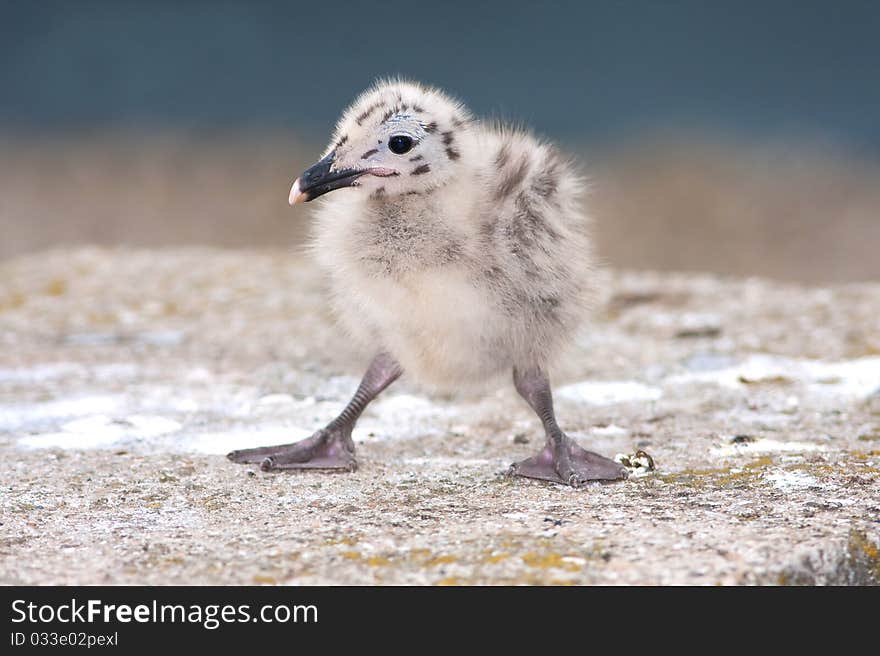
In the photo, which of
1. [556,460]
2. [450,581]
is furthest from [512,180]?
[450,581]

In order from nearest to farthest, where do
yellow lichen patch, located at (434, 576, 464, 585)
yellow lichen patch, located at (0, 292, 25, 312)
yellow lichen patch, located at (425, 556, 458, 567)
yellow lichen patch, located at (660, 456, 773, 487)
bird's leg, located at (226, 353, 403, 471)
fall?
yellow lichen patch, located at (434, 576, 464, 585) < yellow lichen patch, located at (425, 556, 458, 567) < yellow lichen patch, located at (660, 456, 773, 487) < bird's leg, located at (226, 353, 403, 471) < yellow lichen patch, located at (0, 292, 25, 312)

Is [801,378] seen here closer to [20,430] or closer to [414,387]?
[414,387]

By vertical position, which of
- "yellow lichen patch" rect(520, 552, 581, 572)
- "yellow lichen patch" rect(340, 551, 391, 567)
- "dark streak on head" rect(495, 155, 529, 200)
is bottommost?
"yellow lichen patch" rect(520, 552, 581, 572)

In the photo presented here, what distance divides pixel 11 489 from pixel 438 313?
154 cm

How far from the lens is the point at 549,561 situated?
2.88 m

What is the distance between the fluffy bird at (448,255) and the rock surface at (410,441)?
10.3 inches

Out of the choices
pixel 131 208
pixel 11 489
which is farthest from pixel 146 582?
pixel 131 208

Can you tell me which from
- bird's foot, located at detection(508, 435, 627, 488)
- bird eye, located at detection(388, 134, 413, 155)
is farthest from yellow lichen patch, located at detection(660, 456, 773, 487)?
bird eye, located at detection(388, 134, 413, 155)

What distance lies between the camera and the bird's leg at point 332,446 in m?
4.02

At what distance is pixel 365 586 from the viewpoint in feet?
8.97

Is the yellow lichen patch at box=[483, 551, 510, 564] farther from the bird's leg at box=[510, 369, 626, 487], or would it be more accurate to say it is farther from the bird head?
the bird head

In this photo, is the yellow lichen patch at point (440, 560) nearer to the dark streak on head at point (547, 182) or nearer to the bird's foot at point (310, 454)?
the bird's foot at point (310, 454)

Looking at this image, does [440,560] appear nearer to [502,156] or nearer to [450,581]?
[450,581]

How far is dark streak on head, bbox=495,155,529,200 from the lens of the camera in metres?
3.93
